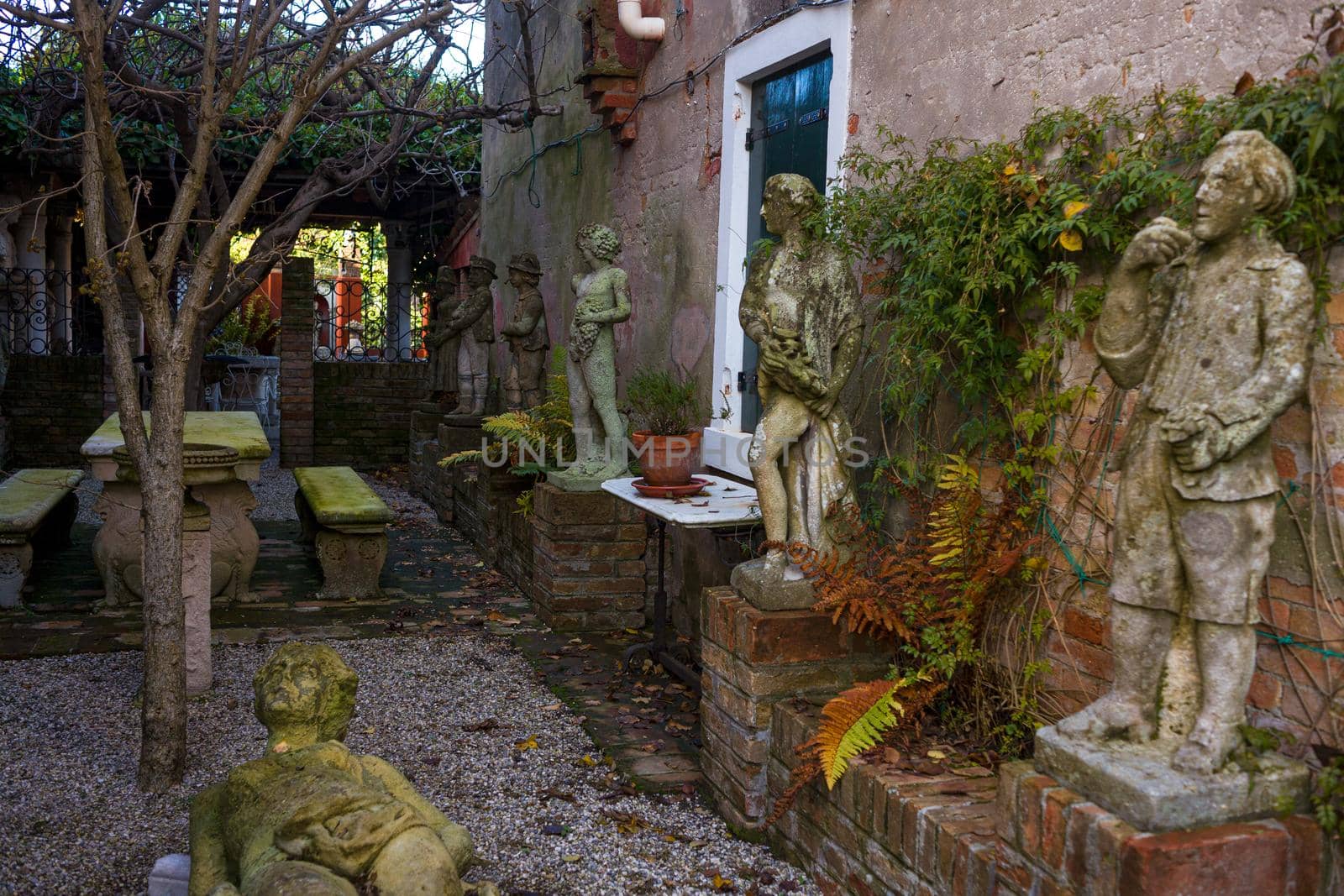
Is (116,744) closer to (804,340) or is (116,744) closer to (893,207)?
(804,340)

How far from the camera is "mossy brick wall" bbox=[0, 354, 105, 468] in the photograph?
13125 millimetres

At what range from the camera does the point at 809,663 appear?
13.4ft

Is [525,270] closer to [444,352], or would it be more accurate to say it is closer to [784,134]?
[444,352]

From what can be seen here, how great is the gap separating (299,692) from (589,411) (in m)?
4.14

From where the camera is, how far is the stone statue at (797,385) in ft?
13.5

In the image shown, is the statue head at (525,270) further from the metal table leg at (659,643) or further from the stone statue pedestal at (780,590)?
the stone statue pedestal at (780,590)

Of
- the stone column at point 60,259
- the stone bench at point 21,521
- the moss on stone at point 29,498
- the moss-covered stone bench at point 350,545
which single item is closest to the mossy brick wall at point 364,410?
the stone column at point 60,259

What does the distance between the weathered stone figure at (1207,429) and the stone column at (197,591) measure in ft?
13.1

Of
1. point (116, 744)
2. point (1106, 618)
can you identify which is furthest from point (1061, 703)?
point (116, 744)

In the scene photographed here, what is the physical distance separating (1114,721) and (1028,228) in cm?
158

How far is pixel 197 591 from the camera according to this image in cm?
529

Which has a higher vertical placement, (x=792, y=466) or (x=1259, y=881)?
(x=792, y=466)

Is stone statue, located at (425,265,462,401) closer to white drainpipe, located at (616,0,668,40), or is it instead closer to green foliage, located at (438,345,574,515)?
green foliage, located at (438,345,574,515)

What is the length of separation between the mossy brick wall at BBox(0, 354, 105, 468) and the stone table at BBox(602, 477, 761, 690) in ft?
30.9
